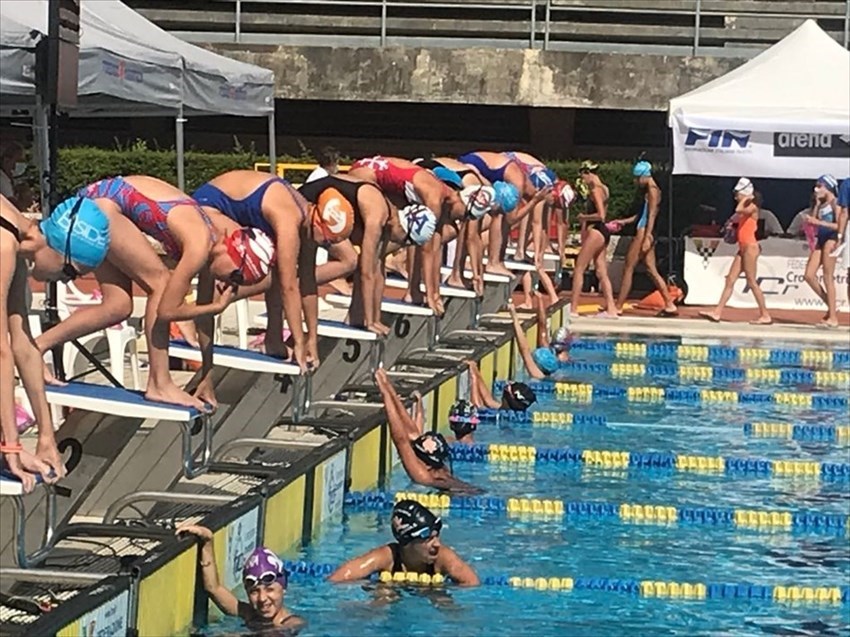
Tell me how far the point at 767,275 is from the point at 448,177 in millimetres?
6702

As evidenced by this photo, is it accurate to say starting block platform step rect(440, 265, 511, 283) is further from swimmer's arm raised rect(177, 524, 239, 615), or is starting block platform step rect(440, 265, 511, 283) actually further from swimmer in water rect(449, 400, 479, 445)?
swimmer's arm raised rect(177, 524, 239, 615)

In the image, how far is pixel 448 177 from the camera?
12703 millimetres

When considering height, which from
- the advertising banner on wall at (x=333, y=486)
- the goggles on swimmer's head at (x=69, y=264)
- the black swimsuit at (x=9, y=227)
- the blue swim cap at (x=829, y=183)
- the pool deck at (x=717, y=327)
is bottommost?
the advertising banner on wall at (x=333, y=486)

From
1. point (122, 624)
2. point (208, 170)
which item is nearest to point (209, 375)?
point (122, 624)

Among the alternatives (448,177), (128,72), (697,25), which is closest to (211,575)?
(128,72)

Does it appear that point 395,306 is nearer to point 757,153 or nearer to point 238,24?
point 757,153

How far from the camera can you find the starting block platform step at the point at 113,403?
6.28 meters

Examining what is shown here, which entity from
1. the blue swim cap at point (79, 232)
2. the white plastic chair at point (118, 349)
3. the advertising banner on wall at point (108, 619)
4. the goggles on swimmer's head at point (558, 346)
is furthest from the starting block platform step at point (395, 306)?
the advertising banner on wall at point (108, 619)

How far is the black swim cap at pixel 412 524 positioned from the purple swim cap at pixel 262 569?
1.08m

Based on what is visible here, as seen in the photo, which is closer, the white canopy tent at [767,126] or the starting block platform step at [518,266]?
the starting block platform step at [518,266]

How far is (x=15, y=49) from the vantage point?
332 inches

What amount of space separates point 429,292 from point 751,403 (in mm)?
3168

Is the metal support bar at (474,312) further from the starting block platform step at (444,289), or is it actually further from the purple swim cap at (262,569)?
the purple swim cap at (262,569)

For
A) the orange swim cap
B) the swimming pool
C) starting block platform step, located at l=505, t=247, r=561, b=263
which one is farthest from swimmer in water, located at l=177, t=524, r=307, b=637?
starting block platform step, located at l=505, t=247, r=561, b=263
